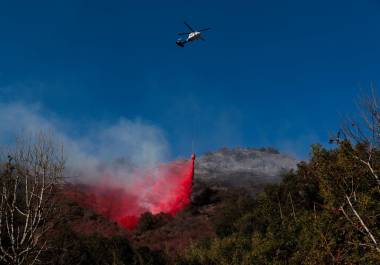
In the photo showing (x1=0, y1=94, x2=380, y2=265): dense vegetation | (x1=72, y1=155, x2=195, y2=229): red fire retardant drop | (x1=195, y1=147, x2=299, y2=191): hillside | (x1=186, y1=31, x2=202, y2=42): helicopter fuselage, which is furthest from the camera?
(x1=195, y1=147, x2=299, y2=191): hillside

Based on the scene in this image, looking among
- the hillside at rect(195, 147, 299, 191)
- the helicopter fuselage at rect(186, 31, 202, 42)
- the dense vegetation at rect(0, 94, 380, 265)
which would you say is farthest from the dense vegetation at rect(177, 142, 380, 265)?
the hillside at rect(195, 147, 299, 191)

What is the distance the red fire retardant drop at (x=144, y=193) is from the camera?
438ft

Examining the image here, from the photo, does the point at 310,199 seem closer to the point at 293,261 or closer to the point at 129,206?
the point at 293,261

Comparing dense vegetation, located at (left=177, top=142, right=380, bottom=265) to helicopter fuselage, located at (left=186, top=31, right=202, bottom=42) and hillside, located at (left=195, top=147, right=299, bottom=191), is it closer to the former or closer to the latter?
helicopter fuselage, located at (left=186, top=31, right=202, bottom=42)

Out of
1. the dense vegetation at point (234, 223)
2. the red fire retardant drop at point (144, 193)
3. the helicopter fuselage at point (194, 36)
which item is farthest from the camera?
the red fire retardant drop at point (144, 193)

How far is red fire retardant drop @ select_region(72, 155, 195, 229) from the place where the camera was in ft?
438

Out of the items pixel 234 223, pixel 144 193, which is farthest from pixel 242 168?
pixel 234 223

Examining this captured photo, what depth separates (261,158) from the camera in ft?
630

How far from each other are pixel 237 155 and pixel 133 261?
478ft

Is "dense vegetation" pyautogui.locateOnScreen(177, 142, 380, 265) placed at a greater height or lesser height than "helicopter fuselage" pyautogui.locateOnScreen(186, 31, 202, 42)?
lesser

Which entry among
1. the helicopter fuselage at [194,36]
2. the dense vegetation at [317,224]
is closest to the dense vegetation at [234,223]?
the dense vegetation at [317,224]

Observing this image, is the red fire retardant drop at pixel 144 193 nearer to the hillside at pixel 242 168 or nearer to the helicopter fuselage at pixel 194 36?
the hillside at pixel 242 168

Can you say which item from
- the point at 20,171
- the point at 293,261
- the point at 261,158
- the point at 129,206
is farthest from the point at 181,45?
the point at 261,158

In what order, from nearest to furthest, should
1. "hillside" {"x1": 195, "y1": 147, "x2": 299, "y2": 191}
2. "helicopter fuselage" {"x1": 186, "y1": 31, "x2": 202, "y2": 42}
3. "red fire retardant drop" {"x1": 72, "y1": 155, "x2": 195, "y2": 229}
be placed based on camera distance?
"helicopter fuselage" {"x1": 186, "y1": 31, "x2": 202, "y2": 42}
"red fire retardant drop" {"x1": 72, "y1": 155, "x2": 195, "y2": 229}
"hillside" {"x1": 195, "y1": 147, "x2": 299, "y2": 191}
